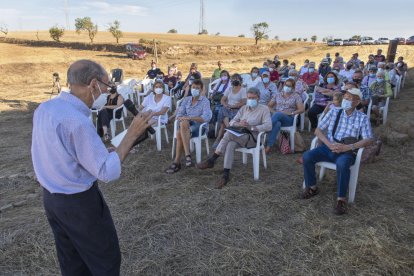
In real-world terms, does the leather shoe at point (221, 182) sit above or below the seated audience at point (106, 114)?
below

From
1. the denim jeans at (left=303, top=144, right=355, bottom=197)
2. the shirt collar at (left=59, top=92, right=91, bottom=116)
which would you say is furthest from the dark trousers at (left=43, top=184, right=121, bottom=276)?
the denim jeans at (left=303, top=144, right=355, bottom=197)

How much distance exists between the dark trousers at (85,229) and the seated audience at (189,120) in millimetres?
2970

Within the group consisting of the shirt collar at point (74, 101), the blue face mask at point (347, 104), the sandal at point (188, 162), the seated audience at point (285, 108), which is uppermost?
the shirt collar at point (74, 101)

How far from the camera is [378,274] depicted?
2.65 m

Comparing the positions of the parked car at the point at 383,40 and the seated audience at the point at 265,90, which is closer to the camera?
the seated audience at the point at 265,90

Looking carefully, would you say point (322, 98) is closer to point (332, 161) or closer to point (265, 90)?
point (265, 90)

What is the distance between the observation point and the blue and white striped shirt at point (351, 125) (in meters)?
Result: 3.86

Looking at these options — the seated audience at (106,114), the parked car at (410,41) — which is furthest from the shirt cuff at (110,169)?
the parked car at (410,41)

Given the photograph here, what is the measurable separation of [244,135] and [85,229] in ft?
10.0

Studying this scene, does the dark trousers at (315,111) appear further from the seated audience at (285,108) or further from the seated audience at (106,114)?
the seated audience at (106,114)

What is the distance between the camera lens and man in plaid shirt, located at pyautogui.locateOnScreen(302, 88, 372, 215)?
11.8 feet

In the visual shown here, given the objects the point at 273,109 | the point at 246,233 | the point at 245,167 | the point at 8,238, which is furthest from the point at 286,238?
the point at 273,109

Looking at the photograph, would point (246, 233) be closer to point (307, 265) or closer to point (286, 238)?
point (286, 238)

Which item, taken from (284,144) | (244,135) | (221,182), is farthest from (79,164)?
(284,144)
